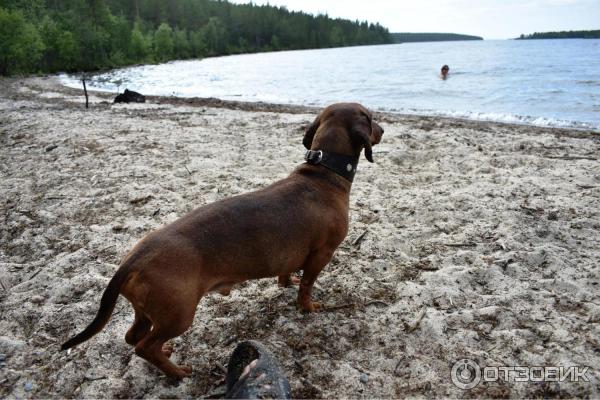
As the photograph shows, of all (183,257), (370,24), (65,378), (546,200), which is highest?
(370,24)

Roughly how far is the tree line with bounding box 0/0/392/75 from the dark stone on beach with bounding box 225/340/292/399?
42109 millimetres

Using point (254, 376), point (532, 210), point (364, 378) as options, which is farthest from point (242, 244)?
point (532, 210)

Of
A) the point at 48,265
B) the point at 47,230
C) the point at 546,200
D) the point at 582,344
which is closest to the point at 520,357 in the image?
the point at 582,344

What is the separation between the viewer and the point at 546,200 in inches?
214

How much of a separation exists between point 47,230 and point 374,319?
405 cm

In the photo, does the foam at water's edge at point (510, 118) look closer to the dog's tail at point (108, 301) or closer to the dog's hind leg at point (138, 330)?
the dog's hind leg at point (138, 330)

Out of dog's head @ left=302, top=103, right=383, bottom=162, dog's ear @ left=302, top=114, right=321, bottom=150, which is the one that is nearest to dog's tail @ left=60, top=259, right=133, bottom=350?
dog's head @ left=302, top=103, right=383, bottom=162

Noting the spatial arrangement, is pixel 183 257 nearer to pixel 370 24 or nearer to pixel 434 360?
pixel 434 360

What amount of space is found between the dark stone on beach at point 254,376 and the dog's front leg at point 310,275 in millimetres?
943

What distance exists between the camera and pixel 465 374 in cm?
297

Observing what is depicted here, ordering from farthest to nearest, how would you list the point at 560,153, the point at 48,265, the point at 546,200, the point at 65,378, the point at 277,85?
the point at 277,85
the point at 560,153
the point at 546,200
the point at 48,265
the point at 65,378

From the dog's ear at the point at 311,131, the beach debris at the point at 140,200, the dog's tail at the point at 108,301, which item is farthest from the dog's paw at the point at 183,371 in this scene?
the beach debris at the point at 140,200

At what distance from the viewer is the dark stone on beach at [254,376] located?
247cm

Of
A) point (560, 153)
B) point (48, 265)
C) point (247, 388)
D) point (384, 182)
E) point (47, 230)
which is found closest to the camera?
point (247, 388)
